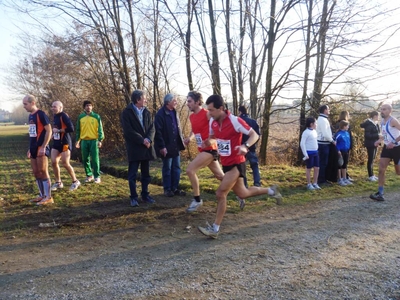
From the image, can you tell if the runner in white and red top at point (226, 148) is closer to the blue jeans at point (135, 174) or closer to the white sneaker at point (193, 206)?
the white sneaker at point (193, 206)

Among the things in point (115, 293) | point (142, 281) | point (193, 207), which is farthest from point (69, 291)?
point (193, 207)

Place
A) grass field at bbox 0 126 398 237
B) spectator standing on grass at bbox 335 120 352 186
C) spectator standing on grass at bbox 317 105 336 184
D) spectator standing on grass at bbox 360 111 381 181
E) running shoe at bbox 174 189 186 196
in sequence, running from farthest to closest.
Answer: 1. spectator standing on grass at bbox 360 111 381 181
2. spectator standing on grass at bbox 335 120 352 186
3. spectator standing on grass at bbox 317 105 336 184
4. running shoe at bbox 174 189 186 196
5. grass field at bbox 0 126 398 237

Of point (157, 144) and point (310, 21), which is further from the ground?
point (310, 21)

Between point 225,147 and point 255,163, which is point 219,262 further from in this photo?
point 255,163

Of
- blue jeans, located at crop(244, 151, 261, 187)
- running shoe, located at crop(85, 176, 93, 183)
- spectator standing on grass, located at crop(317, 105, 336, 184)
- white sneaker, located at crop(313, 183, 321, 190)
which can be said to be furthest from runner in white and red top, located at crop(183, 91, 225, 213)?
spectator standing on grass, located at crop(317, 105, 336, 184)

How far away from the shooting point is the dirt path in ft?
11.6

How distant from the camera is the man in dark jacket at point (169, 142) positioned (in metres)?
7.27

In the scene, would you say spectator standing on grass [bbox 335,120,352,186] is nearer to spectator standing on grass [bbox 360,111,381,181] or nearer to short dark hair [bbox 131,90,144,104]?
spectator standing on grass [bbox 360,111,381,181]

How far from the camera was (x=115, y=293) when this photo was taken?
3482 mm

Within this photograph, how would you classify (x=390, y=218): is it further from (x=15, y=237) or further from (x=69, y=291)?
(x=15, y=237)

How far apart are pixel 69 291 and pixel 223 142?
2.73m

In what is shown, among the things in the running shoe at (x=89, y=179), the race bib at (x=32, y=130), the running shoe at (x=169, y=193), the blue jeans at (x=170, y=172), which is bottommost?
the running shoe at (x=169, y=193)

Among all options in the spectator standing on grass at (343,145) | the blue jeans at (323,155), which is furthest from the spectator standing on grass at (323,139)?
the spectator standing on grass at (343,145)

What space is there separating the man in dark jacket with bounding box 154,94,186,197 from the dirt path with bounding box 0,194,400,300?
171 centimetres
